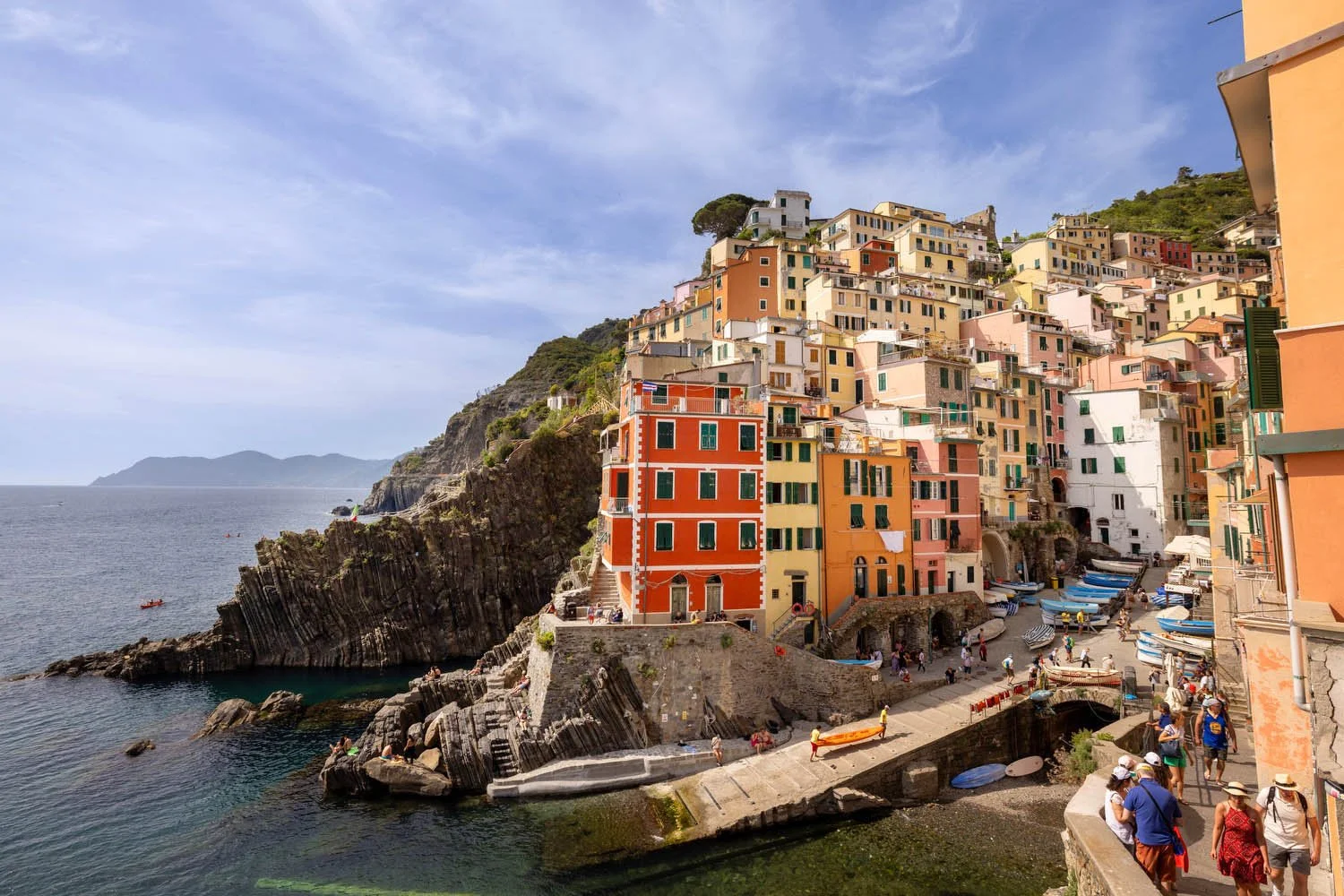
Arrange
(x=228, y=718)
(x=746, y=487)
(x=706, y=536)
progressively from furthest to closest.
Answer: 1. (x=228, y=718)
2. (x=746, y=487)
3. (x=706, y=536)

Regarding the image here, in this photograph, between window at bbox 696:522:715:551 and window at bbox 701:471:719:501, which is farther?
window at bbox 701:471:719:501

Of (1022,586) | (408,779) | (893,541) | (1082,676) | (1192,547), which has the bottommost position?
(408,779)

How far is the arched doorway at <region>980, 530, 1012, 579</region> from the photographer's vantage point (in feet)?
155

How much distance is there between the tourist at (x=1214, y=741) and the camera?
1730 centimetres

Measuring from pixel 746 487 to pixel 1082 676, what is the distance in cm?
1667

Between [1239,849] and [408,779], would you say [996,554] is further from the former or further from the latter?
[1239,849]

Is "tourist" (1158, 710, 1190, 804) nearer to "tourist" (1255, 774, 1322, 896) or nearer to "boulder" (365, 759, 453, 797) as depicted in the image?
"tourist" (1255, 774, 1322, 896)

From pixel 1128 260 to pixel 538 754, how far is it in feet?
320

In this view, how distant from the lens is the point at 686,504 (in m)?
32.5

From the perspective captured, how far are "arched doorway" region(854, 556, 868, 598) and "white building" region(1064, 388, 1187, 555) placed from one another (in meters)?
29.9

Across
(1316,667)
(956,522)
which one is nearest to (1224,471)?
(956,522)

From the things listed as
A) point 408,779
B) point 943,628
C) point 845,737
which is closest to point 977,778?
point 845,737

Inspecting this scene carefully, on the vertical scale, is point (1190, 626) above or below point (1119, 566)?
below

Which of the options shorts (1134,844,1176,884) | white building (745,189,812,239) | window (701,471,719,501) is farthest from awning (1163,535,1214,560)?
white building (745,189,812,239)
